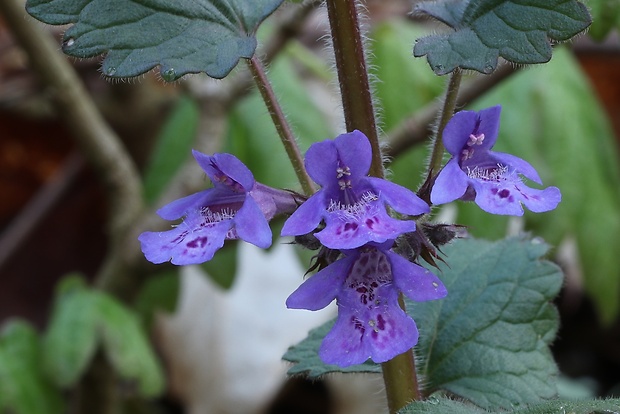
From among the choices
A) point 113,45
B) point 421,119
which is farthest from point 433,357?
point 421,119

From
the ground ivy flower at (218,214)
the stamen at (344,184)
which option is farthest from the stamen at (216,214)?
the stamen at (344,184)

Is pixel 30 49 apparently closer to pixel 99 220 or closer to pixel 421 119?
pixel 421 119

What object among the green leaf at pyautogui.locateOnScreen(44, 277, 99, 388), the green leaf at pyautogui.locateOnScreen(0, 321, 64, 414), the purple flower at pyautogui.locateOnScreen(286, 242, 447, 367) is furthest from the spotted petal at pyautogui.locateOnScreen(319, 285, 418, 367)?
the green leaf at pyautogui.locateOnScreen(0, 321, 64, 414)

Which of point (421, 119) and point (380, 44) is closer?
point (421, 119)

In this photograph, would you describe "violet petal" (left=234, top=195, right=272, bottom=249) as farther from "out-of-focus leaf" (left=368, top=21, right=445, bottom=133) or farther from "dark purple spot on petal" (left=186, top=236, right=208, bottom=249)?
"out-of-focus leaf" (left=368, top=21, right=445, bottom=133)

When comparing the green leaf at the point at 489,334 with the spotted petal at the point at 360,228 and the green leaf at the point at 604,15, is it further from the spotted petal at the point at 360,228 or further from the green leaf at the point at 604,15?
the green leaf at the point at 604,15

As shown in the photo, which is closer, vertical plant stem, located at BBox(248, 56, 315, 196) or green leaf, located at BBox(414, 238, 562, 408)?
vertical plant stem, located at BBox(248, 56, 315, 196)

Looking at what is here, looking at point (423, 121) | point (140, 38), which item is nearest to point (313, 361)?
point (140, 38)
